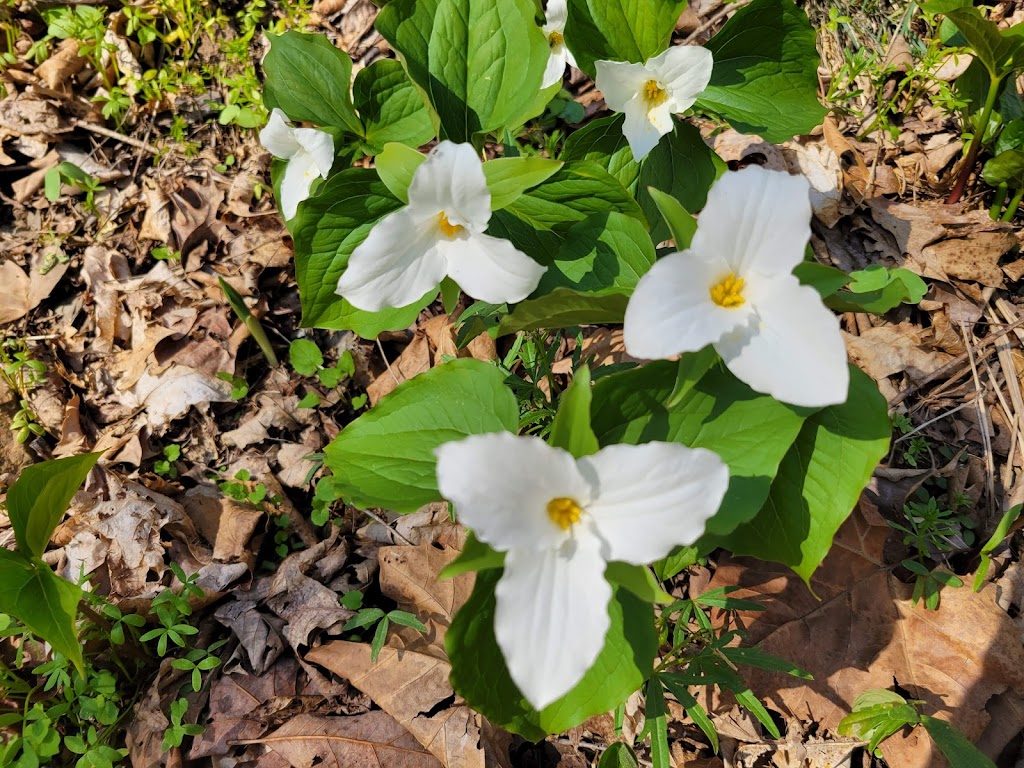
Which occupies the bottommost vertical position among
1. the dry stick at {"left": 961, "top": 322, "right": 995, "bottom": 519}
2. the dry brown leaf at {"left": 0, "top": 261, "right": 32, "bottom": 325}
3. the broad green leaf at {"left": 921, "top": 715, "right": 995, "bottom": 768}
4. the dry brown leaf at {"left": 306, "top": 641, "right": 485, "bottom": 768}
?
the dry brown leaf at {"left": 306, "top": 641, "right": 485, "bottom": 768}

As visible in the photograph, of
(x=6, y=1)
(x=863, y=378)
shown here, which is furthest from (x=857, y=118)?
(x=6, y=1)

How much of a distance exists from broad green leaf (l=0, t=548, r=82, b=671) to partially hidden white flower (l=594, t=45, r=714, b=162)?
163 centimetres

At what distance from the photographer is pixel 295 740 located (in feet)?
5.89

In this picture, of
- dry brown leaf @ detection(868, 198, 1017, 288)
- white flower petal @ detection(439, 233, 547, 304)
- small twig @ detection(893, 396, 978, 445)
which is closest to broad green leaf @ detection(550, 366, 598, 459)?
white flower petal @ detection(439, 233, 547, 304)

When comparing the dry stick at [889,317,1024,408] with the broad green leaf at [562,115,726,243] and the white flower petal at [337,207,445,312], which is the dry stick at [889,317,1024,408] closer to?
the broad green leaf at [562,115,726,243]

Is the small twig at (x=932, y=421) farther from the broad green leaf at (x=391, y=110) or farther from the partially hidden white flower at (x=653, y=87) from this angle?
the broad green leaf at (x=391, y=110)

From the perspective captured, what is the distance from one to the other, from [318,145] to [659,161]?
0.88m

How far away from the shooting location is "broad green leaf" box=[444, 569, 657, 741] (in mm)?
1195

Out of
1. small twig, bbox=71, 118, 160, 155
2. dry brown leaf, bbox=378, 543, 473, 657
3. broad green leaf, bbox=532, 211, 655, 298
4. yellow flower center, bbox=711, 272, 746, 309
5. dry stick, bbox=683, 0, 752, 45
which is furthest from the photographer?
small twig, bbox=71, 118, 160, 155

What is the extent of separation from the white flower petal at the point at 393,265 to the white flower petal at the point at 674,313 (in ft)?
1.49

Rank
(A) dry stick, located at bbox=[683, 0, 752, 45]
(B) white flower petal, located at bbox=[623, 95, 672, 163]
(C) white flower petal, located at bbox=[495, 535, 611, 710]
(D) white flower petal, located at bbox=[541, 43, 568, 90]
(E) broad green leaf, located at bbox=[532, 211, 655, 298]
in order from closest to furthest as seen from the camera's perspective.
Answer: (C) white flower petal, located at bbox=[495, 535, 611, 710]
(E) broad green leaf, located at bbox=[532, 211, 655, 298]
(B) white flower petal, located at bbox=[623, 95, 672, 163]
(D) white flower petal, located at bbox=[541, 43, 568, 90]
(A) dry stick, located at bbox=[683, 0, 752, 45]

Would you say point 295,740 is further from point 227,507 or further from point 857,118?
point 857,118

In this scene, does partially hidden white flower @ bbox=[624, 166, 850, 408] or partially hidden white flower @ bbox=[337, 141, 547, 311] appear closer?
partially hidden white flower @ bbox=[624, 166, 850, 408]

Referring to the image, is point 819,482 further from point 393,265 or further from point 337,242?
point 337,242
